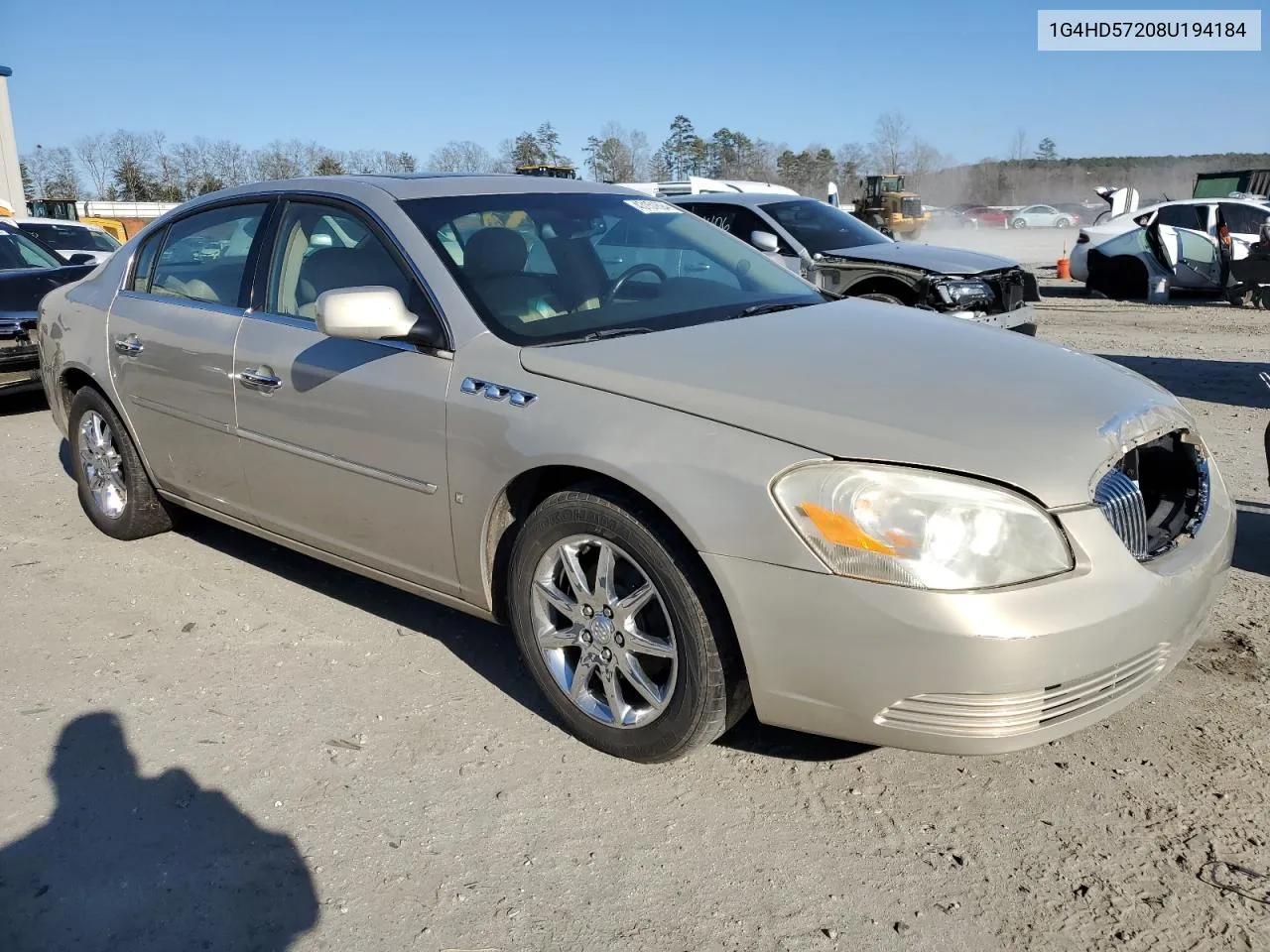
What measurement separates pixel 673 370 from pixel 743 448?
0.40 meters

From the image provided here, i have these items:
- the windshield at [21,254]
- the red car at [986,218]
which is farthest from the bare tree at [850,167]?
the windshield at [21,254]

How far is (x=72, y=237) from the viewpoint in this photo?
54.8 feet

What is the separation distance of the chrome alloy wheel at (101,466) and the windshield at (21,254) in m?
5.10

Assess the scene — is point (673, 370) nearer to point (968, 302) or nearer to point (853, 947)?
point (853, 947)

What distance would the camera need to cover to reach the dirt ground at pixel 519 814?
2.39 meters

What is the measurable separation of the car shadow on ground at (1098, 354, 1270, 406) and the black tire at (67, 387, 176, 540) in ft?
22.1

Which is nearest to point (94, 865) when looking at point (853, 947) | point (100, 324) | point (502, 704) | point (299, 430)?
point (502, 704)

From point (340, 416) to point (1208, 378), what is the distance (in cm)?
799

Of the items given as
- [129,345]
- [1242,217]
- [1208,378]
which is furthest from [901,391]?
[1242,217]

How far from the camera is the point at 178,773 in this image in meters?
3.05

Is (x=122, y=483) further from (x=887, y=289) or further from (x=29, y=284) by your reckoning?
(x=887, y=289)

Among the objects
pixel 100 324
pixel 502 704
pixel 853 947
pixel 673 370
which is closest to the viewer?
pixel 853 947

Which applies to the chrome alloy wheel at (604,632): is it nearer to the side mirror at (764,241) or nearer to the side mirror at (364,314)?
the side mirror at (364,314)

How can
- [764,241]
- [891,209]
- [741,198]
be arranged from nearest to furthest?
[764,241] < [741,198] < [891,209]
